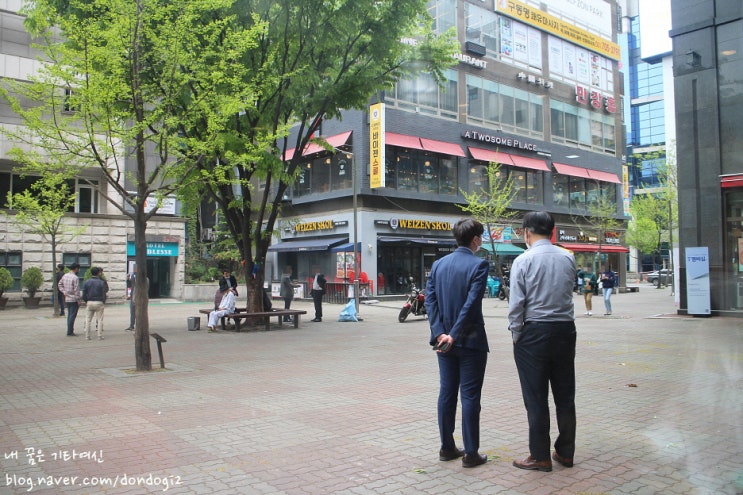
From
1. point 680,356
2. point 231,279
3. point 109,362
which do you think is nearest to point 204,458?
point 109,362

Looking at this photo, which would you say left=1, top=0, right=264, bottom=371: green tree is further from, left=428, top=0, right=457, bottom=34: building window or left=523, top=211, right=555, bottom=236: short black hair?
left=428, top=0, right=457, bottom=34: building window

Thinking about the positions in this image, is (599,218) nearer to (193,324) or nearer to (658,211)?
(658,211)

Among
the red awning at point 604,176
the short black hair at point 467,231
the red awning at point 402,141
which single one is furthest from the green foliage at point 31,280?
the red awning at point 604,176

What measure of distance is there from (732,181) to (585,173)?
28.3 meters

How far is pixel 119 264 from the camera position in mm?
29328

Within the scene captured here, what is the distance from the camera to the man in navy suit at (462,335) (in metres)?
4.54

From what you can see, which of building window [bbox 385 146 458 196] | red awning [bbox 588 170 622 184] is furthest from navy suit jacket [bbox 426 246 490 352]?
red awning [bbox 588 170 622 184]

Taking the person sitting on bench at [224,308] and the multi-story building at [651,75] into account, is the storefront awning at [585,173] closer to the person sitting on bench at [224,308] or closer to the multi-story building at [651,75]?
the multi-story building at [651,75]

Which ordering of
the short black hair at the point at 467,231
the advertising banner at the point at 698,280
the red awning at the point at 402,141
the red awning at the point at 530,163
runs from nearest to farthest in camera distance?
the short black hair at the point at 467,231, the advertising banner at the point at 698,280, the red awning at the point at 402,141, the red awning at the point at 530,163

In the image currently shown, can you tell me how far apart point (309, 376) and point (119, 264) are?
2346 cm

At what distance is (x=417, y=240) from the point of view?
110 feet

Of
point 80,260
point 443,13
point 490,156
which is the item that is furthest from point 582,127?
point 80,260

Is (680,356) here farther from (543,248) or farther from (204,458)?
(204,458)

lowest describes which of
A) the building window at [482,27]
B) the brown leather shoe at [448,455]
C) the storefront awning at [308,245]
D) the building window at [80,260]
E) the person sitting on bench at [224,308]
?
the brown leather shoe at [448,455]
